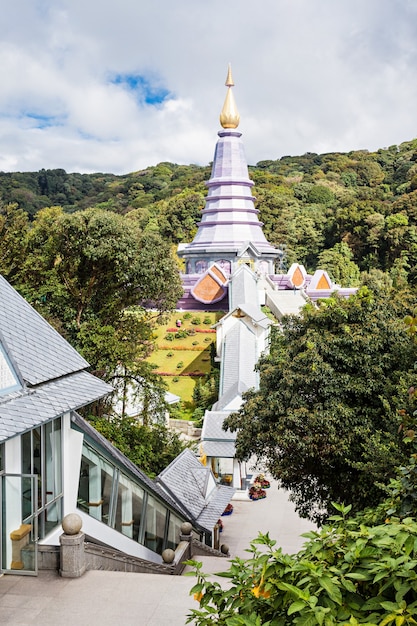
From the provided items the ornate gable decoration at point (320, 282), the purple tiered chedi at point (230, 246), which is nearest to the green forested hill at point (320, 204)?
the ornate gable decoration at point (320, 282)

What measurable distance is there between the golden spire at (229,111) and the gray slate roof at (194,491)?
30873 mm

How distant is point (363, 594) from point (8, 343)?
213 inches

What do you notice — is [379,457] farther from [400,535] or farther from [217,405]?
[217,405]

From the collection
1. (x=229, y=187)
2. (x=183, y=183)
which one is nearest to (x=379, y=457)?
(x=229, y=187)

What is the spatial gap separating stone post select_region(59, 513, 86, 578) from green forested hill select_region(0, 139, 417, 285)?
143 ft

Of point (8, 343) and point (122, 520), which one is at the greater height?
point (8, 343)

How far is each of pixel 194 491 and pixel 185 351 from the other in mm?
14974

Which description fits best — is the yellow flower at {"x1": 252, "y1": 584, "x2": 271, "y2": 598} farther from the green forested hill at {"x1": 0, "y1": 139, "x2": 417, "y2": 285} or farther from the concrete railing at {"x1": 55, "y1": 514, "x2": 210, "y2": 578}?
the green forested hill at {"x1": 0, "y1": 139, "x2": 417, "y2": 285}

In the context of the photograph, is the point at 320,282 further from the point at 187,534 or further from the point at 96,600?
the point at 96,600

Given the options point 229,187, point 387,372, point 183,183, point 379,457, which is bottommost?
point 379,457

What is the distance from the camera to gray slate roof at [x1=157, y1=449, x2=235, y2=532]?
13094mm

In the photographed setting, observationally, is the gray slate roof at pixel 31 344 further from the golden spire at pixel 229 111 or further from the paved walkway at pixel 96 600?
the golden spire at pixel 229 111

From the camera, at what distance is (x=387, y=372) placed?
11.6 m

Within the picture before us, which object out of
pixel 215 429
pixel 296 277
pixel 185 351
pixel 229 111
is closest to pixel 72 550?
pixel 215 429
